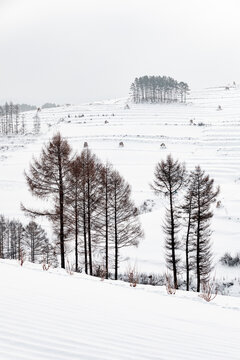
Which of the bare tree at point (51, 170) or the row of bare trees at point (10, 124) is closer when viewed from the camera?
the bare tree at point (51, 170)

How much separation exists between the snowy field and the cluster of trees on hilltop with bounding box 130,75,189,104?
15.6 m

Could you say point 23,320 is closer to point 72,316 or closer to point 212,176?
point 72,316

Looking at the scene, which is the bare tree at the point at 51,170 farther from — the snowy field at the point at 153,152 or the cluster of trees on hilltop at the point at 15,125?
the cluster of trees on hilltop at the point at 15,125

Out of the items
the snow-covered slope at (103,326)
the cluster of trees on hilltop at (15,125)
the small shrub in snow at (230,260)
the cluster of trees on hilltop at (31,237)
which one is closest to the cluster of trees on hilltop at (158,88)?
the cluster of trees on hilltop at (15,125)

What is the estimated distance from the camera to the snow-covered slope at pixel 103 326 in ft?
10.9

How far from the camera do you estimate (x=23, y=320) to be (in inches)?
157

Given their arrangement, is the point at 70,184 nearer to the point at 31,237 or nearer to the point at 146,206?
the point at 31,237

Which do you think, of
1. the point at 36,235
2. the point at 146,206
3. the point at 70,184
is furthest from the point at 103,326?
the point at 146,206

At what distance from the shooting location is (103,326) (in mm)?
4312

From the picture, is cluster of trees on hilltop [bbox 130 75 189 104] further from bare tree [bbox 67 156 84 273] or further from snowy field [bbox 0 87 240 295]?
bare tree [bbox 67 156 84 273]

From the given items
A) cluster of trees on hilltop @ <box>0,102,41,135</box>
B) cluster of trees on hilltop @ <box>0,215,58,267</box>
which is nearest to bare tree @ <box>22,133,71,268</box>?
cluster of trees on hilltop @ <box>0,215,58,267</box>

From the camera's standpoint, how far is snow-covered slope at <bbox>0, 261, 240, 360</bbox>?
3.33 m

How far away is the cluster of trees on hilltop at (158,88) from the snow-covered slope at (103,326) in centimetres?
9286

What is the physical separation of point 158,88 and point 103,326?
101 metres
